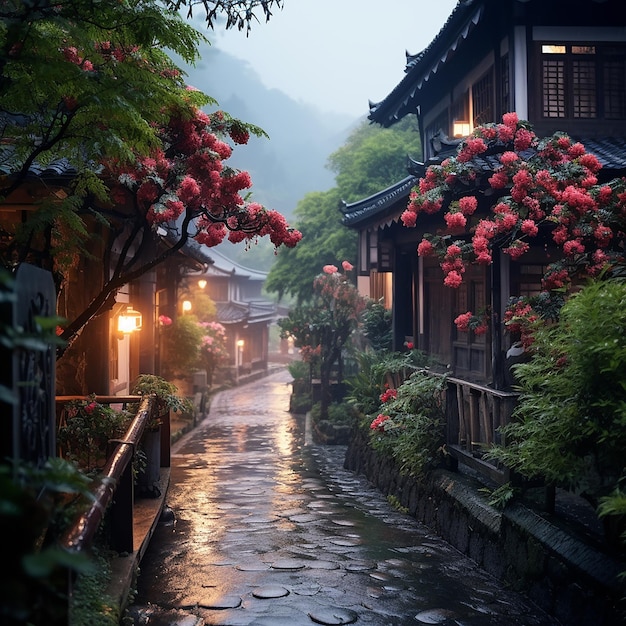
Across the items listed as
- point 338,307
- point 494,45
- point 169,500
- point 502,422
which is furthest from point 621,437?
point 338,307

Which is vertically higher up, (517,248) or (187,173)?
(187,173)

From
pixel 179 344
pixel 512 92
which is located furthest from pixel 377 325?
pixel 512 92

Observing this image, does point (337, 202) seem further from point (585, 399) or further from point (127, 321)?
point (585, 399)

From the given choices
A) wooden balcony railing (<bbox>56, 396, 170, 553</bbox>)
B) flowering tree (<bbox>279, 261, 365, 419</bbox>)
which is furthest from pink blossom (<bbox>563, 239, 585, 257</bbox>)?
flowering tree (<bbox>279, 261, 365, 419</bbox>)

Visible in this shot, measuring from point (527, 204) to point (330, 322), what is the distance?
53.1 feet

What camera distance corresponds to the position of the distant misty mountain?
141 m

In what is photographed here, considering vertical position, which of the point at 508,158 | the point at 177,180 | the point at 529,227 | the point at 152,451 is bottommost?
the point at 152,451

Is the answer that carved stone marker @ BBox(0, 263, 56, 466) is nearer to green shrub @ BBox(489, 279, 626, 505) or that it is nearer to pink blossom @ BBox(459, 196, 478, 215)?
green shrub @ BBox(489, 279, 626, 505)

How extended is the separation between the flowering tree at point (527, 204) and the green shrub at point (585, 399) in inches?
124

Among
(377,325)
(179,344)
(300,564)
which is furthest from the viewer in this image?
(179,344)

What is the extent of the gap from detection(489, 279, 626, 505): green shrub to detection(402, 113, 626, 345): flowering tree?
10.4 ft

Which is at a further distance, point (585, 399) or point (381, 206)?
point (381, 206)

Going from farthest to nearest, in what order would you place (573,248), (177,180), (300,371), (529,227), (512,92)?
1. (300,371)
2. (512,92)
3. (529,227)
4. (573,248)
5. (177,180)

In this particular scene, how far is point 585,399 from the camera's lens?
22.0 feet
